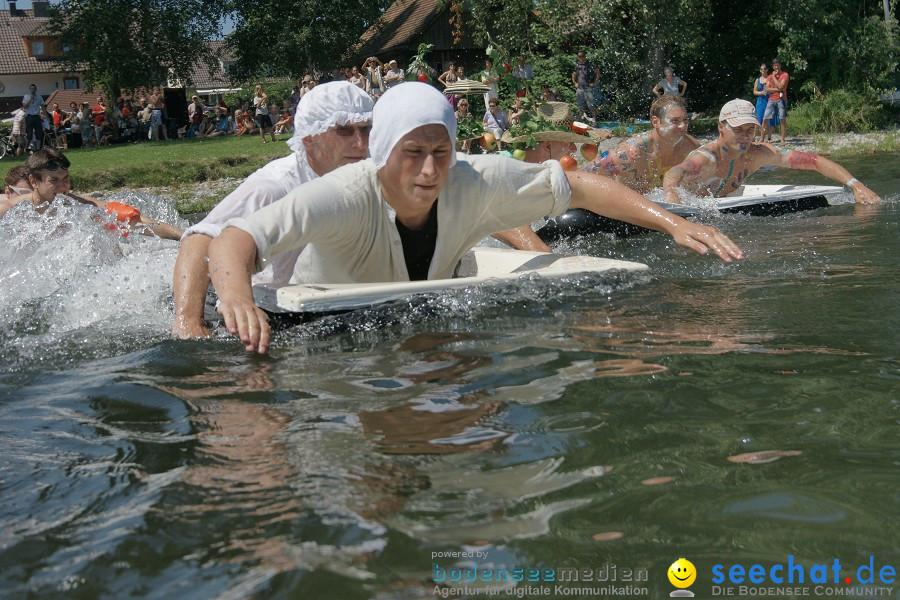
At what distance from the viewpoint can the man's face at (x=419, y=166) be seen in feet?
13.3

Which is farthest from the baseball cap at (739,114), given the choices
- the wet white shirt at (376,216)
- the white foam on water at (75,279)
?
the white foam on water at (75,279)

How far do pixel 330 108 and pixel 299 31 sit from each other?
111 feet

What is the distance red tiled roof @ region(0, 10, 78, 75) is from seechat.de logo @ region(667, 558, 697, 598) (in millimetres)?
63650

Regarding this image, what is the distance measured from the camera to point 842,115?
19.9 meters

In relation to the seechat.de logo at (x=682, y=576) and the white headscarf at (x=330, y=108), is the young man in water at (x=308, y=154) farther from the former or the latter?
the seechat.de logo at (x=682, y=576)

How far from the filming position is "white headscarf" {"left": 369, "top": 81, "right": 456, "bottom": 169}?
398 centimetres

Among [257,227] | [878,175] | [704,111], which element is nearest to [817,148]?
[878,175]

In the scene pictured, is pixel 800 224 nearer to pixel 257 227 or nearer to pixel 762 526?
pixel 257 227

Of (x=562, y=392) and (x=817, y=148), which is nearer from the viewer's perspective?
(x=562, y=392)

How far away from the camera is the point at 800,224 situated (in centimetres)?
816

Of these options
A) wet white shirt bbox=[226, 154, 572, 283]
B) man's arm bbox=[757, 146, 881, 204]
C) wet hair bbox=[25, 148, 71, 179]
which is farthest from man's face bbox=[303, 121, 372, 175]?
man's arm bbox=[757, 146, 881, 204]

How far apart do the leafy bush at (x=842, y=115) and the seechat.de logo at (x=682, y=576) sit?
19171mm

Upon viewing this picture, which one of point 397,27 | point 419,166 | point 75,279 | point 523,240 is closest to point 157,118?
point 397,27

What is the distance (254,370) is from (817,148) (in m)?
15.8
